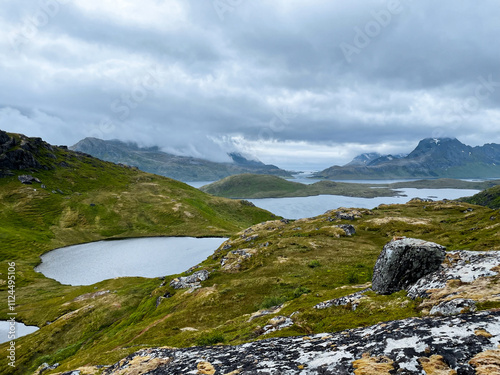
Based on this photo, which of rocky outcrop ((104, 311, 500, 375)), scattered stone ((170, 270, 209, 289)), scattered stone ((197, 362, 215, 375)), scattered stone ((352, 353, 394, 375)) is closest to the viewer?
rocky outcrop ((104, 311, 500, 375))

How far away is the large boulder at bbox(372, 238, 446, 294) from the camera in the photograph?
1774 cm

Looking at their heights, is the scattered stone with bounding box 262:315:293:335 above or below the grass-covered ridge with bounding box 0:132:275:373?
above

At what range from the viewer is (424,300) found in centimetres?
1411

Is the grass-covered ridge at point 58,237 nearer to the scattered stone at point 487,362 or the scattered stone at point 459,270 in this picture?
the scattered stone at point 459,270

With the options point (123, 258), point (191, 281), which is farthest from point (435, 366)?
point (123, 258)

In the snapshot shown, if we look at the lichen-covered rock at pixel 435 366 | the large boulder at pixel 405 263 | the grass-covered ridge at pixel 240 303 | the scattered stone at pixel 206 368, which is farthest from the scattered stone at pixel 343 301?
the lichen-covered rock at pixel 435 366

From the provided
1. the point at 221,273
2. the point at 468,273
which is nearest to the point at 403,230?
the point at 221,273

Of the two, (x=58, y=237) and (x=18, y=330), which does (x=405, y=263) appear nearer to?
(x=18, y=330)

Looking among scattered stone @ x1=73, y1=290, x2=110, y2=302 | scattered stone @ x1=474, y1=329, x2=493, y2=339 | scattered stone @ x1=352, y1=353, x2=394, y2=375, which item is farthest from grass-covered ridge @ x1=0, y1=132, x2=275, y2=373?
scattered stone @ x1=474, y1=329, x2=493, y2=339

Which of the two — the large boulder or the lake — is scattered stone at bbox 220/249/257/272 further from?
the lake

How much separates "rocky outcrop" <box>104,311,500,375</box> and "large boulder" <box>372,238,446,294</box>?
9503mm

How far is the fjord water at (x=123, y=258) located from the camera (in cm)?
10832

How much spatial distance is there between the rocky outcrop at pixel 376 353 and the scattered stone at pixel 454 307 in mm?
1604

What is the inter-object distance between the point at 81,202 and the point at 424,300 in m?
235
